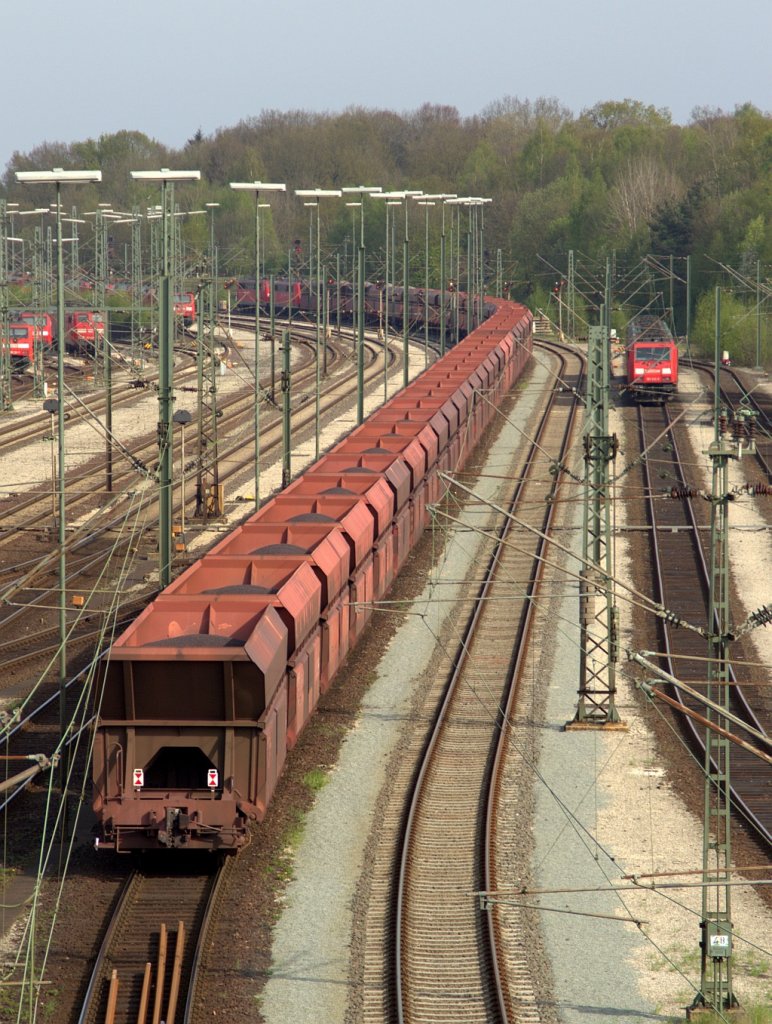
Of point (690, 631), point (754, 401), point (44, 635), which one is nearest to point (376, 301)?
point (754, 401)

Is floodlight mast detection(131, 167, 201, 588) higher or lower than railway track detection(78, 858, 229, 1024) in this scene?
higher

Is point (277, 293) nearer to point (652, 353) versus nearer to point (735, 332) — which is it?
point (735, 332)

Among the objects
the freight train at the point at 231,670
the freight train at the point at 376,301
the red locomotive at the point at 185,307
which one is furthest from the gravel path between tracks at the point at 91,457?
the freight train at the point at 376,301

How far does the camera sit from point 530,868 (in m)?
20.8

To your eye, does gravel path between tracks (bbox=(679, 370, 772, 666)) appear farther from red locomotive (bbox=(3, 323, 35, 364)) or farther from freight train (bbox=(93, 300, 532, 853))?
red locomotive (bbox=(3, 323, 35, 364))

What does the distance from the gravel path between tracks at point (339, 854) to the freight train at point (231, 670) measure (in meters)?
1.14

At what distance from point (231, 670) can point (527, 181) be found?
13928 centimetres

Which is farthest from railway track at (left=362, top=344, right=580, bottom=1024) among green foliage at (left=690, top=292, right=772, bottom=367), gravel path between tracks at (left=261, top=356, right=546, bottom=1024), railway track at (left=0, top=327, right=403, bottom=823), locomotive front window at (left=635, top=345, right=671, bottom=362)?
green foliage at (left=690, top=292, right=772, bottom=367)

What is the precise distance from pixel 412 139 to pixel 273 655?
18278 cm

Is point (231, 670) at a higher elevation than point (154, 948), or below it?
higher

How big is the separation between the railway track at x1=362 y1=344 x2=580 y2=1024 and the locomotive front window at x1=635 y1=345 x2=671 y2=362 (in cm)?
3448

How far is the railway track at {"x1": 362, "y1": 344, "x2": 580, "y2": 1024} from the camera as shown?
17141mm

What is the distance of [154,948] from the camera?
18.0 m

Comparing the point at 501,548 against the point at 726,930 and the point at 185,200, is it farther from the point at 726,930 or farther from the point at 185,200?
the point at 185,200
